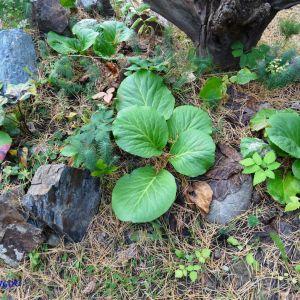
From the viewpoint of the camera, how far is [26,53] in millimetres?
2682

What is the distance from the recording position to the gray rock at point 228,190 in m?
2.05

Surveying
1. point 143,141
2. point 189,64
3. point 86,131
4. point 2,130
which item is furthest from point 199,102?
point 2,130

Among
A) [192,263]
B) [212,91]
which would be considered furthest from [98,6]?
[192,263]

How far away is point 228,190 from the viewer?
209cm

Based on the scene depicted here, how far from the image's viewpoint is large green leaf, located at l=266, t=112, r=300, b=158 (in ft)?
6.59

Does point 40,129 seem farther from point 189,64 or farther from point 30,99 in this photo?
point 189,64

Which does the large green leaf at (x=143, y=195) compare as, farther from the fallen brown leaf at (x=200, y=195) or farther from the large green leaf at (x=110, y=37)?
the large green leaf at (x=110, y=37)

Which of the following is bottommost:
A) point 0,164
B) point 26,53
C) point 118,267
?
point 118,267

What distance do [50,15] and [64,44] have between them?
362 mm

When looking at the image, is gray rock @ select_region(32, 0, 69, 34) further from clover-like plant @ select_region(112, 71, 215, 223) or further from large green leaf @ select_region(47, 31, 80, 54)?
clover-like plant @ select_region(112, 71, 215, 223)

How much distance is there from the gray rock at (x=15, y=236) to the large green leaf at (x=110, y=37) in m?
1.29

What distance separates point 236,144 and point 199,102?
40 cm

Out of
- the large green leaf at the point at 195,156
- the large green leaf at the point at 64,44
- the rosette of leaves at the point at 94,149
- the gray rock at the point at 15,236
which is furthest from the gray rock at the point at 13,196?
the large green leaf at the point at 64,44

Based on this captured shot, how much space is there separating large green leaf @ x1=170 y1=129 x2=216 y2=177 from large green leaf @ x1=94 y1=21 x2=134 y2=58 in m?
1.00
